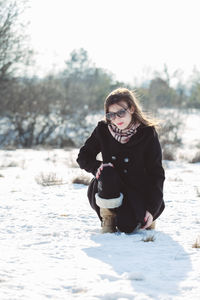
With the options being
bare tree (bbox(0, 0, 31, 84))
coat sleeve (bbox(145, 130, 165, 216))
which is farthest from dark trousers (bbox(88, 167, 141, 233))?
bare tree (bbox(0, 0, 31, 84))

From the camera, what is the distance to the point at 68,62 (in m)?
34.8

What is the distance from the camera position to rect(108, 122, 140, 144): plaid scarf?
2.86 meters

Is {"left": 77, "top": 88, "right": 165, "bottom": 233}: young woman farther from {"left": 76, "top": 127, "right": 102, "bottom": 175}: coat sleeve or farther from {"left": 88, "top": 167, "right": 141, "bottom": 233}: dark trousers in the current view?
{"left": 76, "top": 127, "right": 102, "bottom": 175}: coat sleeve

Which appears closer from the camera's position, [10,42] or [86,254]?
[86,254]

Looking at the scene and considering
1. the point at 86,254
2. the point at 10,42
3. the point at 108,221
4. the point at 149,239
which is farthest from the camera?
the point at 10,42

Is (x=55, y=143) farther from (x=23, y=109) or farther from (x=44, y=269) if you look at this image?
(x=44, y=269)

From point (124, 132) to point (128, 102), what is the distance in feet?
0.71

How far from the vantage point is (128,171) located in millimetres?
2908

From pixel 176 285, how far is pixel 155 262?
0.34 metres

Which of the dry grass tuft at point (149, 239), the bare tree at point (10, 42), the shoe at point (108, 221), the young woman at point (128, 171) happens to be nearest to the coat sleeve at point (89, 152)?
the young woman at point (128, 171)

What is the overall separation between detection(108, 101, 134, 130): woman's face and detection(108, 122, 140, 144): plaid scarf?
0.10 feet

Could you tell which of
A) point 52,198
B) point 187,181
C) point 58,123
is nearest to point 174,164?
point 187,181

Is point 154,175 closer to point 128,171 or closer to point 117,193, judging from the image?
point 128,171

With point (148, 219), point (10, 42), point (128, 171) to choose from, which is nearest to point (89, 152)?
point (128, 171)
